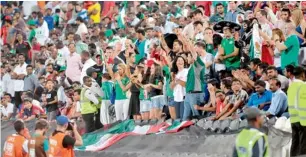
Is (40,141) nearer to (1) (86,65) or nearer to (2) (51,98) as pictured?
(1) (86,65)

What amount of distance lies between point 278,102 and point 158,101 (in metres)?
4.10

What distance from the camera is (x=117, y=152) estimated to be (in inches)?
853

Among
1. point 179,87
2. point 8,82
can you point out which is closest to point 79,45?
point 8,82

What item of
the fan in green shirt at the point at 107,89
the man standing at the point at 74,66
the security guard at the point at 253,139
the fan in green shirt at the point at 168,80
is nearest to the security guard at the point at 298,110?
the security guard at the point at 253,139

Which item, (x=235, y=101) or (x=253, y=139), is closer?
(x=253, y=139)

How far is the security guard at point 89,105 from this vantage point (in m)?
23.7

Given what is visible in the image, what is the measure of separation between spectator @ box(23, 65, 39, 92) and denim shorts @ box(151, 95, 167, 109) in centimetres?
544

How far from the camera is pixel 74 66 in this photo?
25.9 m

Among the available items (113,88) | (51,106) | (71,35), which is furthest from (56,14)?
(113,88)

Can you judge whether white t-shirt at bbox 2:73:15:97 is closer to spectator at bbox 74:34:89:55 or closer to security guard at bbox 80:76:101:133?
spectator at bbox 74:34:89:55

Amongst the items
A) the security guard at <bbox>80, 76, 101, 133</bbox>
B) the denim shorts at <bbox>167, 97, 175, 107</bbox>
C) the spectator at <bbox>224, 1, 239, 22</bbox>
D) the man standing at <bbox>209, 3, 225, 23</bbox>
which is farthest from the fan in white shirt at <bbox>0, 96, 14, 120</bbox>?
the denim shorts at <bbox>167, 97, 175, 107</bbox>

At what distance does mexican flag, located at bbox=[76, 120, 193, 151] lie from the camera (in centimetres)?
2139

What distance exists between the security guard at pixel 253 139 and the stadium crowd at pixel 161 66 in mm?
3115

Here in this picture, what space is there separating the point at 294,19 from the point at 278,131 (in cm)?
319
